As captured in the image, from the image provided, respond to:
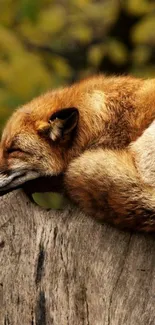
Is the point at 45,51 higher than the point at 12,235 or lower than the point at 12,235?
higher

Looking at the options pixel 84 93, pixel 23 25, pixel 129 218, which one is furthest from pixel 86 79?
pixel 23 25

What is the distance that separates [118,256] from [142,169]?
57 centimetres

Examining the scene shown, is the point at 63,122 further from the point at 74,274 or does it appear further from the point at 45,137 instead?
the point at 74,274

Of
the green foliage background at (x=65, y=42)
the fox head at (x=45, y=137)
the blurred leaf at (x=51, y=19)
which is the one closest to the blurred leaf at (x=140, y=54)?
the green foliage background at (x=65, y=42)

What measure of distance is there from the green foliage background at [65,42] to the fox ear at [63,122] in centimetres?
224

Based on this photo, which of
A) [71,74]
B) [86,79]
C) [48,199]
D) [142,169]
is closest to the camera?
[142,169]

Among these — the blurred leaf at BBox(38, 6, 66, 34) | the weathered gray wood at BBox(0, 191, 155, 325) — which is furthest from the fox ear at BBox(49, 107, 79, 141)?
the blurred leaf at BBox(38, 6, 66, 34)

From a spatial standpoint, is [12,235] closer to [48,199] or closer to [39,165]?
[39,165]

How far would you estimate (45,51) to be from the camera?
9336mm

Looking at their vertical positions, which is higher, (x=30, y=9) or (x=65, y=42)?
(x=65, y=42)

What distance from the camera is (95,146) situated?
16.4 ft

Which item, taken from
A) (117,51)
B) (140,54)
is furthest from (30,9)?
(140,54)

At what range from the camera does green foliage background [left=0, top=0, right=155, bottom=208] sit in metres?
8.08

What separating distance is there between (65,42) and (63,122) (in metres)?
5.27
